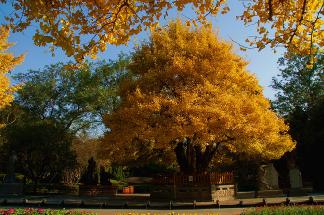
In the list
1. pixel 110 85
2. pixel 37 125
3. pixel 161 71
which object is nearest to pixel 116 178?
pixel 110 85

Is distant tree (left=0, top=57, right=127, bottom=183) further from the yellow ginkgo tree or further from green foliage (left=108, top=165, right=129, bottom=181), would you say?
the yellow ginkgo tree

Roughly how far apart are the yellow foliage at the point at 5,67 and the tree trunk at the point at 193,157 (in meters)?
13.7

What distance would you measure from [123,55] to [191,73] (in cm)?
2298

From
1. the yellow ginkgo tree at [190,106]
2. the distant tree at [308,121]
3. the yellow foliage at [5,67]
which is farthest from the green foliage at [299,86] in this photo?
the yellow foliage at [5,67]

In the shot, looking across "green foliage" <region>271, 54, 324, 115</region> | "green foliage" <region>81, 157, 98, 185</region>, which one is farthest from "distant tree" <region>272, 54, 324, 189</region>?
"green foliage" <region>81, 157, 98, 185</region>

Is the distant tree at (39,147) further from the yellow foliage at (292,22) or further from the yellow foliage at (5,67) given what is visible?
the yellow foliage at (292,22)

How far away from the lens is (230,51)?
27.1m

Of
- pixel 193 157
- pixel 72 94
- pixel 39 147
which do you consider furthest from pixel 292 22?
pixel 72 94

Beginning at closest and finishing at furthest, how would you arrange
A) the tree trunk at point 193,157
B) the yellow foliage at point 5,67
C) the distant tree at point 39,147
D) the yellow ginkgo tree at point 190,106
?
the yellow foliage at point 5,67 < the yellow ginkgo tree at point 190,106 < the tree trunk at point 193,157 < the distant tree at point 39,147

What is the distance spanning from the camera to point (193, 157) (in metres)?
27.7

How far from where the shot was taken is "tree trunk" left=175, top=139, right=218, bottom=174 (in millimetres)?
27047

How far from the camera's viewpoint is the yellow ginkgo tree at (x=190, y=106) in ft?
74.9

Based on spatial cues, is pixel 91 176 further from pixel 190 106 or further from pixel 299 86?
pixel 299 86

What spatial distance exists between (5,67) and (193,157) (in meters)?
15.8
